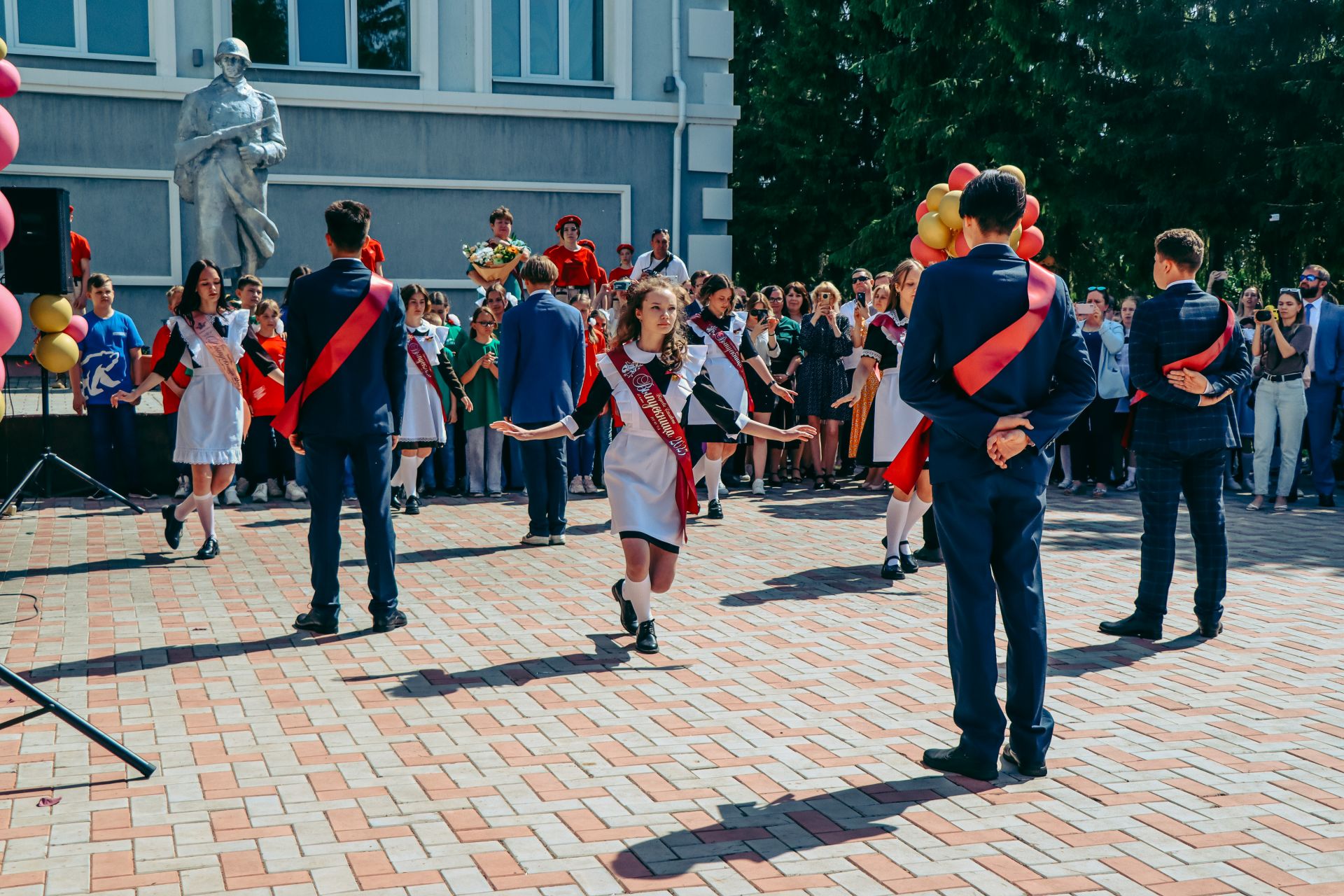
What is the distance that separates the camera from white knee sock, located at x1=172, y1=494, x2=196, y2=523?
32.2 feet

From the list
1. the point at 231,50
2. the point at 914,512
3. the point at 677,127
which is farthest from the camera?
the point at 677,127

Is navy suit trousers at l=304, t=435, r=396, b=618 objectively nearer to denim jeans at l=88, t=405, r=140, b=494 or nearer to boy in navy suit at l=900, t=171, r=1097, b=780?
boy in navy suit at l=900, t=171, r=1097, b=780

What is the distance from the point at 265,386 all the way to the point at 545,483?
334cm

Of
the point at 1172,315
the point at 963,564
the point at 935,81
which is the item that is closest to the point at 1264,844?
the point at 963,564

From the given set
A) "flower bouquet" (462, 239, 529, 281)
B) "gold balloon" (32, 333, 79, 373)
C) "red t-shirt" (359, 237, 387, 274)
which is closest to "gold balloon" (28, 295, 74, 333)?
"gold balloon" (32, 333, 79, 373)

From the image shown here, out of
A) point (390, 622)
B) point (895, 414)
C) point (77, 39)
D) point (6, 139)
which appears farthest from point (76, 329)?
point (77, 39)

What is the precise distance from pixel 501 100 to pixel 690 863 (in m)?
16.7

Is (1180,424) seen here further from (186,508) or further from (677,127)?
(677,127)

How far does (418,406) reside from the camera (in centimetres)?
1274

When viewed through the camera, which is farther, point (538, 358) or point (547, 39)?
point (547, 39)

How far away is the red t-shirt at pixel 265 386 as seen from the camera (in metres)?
12.6

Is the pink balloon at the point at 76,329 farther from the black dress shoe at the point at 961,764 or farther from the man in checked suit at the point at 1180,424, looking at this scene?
the man in checked suit at the point at 1180,424

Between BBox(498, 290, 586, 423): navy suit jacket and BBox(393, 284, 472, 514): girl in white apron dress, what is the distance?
5.68ft

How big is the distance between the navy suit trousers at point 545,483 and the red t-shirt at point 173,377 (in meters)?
2.55
